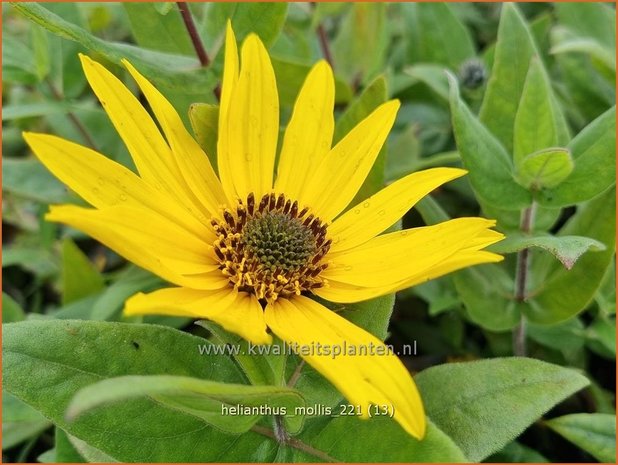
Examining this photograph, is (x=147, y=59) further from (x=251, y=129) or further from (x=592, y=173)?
(x=592, y=173)

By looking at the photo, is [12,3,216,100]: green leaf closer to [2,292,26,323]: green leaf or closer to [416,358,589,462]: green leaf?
[2,292,26,323]: green leaf

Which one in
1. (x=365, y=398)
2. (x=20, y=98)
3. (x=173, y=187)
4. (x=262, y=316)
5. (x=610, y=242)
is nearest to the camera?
(x=365, y=398)

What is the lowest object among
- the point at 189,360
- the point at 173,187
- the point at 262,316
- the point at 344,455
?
the point at 344,455

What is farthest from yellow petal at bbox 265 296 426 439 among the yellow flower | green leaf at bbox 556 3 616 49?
green leaf at bbox 556 3 616 49

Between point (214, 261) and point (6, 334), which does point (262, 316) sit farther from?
point (6, 334)

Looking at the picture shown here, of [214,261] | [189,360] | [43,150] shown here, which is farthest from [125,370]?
[43,150]

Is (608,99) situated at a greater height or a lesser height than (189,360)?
greater
